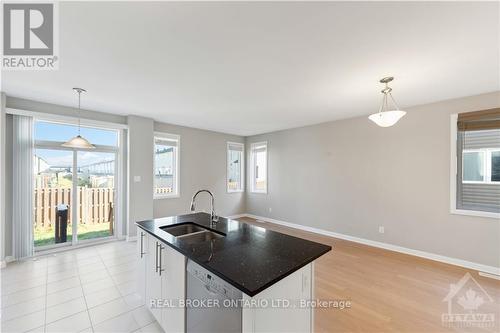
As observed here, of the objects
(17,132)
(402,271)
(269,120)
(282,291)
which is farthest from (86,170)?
(402,271)

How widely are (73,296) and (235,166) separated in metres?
4.80

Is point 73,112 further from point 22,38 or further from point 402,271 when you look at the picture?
point 402,271

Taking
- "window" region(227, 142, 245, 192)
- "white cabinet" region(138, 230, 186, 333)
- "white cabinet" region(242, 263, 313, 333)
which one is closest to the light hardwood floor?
"white cabinet" region(242, 263, 313, 333)

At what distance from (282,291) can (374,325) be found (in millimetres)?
1425

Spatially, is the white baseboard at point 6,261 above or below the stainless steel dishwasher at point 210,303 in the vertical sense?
below

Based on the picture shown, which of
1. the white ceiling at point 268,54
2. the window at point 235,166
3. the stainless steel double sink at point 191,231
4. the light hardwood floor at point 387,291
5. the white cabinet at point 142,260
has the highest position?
the white ceiling at point 268,54

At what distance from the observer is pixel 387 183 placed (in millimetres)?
3889

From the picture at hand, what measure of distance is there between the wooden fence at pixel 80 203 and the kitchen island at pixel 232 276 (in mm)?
2886

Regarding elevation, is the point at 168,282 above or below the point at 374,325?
above

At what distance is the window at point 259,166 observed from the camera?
6.26 m

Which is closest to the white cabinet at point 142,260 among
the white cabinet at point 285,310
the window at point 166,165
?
the white cabinet at point 285,310

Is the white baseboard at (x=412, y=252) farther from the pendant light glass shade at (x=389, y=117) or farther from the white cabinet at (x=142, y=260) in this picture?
the white cabinet at (x=142, y=260)

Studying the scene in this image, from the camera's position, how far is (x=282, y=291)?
1216 mm

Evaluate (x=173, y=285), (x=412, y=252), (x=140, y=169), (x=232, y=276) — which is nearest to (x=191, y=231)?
(x=173, y=285)
